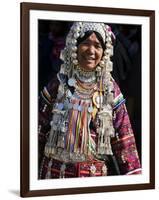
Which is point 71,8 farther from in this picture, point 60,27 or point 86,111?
point 86,111

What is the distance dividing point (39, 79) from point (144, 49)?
12.6 inches

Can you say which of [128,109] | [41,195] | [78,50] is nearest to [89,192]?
[41,195]

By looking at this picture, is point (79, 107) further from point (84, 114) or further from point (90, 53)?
point (90, 53)

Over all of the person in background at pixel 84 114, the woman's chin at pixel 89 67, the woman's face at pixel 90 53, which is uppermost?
the woman's face at pixel 90 53

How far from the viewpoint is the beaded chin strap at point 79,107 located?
164 cm

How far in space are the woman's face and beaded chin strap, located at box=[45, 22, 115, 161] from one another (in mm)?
13

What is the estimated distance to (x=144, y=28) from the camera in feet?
5.67

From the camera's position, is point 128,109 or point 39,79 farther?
point 128,109

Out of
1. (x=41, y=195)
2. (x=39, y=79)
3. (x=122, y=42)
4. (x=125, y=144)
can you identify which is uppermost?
(x=122, y=42)

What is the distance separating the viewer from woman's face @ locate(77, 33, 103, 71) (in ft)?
5.43

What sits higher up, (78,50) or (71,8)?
(71,8)

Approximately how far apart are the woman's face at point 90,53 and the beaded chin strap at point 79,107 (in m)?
0.01

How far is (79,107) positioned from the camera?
1.66 metres

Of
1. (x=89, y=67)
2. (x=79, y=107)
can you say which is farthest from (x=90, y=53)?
(x=79, y=107)
